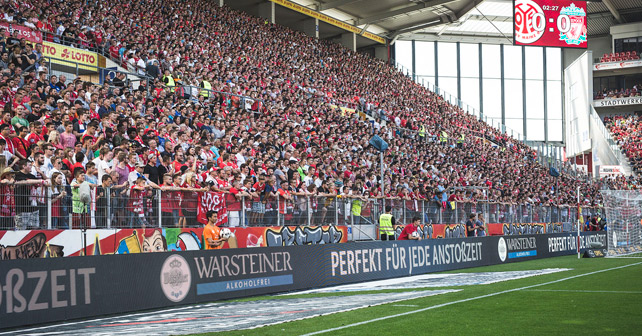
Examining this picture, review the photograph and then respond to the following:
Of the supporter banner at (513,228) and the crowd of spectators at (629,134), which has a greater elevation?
the crowd of spectators at (629,134)

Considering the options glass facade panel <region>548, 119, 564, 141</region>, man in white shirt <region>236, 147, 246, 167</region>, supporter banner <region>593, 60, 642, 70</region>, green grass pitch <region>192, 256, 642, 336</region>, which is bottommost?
green grass pitch <region>192, 256, 642, 336</region>

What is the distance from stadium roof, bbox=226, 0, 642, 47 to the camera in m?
46.5

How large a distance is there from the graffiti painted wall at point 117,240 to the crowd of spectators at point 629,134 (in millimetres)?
51341

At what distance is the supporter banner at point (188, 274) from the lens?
35.1ft

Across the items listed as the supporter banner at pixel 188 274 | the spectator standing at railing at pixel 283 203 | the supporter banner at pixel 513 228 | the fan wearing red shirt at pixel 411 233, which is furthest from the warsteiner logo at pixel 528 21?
the spectator standing at railing at pixel 283 203

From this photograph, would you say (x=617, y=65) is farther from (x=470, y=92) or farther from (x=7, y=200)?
(x=7, y=200)

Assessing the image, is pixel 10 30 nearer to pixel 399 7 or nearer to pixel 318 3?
pixel 318 3

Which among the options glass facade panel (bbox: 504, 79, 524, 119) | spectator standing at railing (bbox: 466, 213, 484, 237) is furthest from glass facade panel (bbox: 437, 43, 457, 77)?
spectator standing at railing (bbox: 466, 213, 484, 237)

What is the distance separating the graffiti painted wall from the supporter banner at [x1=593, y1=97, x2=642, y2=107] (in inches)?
2144

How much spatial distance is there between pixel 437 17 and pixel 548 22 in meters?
11.0

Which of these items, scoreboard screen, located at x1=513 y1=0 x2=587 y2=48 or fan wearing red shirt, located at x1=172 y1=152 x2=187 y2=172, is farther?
scoreboard screen, located at x1=513 y1=0 x2=587 y2=48

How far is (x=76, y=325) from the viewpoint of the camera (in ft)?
34.8

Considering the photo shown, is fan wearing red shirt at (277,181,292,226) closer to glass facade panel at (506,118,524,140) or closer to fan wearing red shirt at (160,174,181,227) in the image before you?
fan wearing red shirt at (160,174,181,227)

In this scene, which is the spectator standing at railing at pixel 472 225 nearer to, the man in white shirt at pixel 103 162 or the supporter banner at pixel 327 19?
the man in white shirt at pixel 103 162
